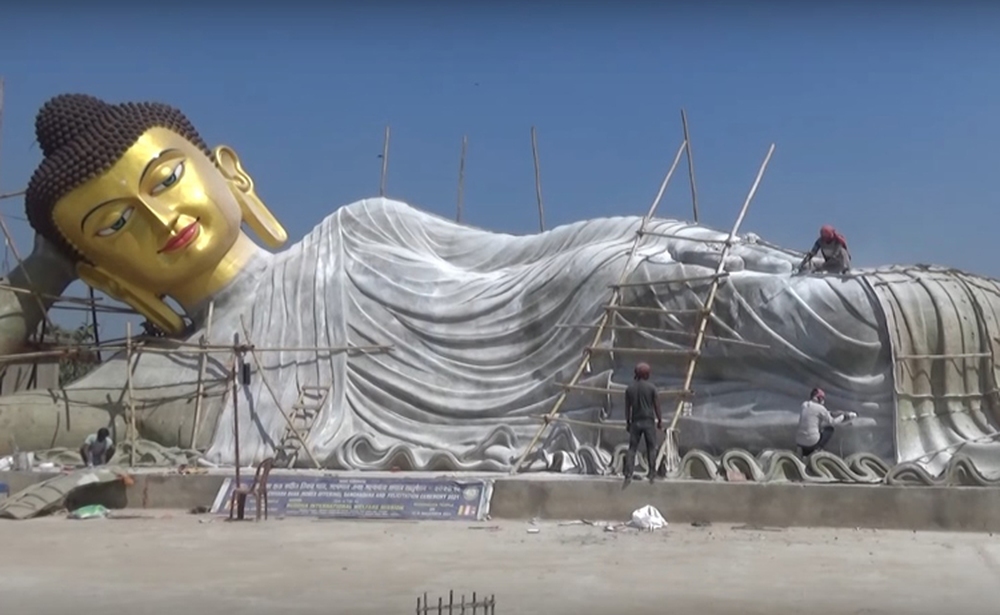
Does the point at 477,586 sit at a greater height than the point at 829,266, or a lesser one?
lesser

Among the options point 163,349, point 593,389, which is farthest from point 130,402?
point 593,389

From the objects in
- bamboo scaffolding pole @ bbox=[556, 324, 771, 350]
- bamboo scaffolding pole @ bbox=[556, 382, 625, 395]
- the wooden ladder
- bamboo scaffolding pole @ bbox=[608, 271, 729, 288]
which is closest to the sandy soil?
bamboo scaffolding pole @ bbox=[556, 382, 625, 395]

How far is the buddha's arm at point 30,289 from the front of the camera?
14.5 metres

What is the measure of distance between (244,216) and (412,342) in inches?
114

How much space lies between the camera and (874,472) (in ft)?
33.5

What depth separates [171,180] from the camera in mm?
13781

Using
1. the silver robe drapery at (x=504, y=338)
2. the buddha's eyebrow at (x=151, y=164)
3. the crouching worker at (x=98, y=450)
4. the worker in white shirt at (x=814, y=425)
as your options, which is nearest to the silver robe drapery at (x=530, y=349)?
the silver robe drapery at (x=504, y=338)

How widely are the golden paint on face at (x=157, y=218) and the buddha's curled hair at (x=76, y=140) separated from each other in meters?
0.11

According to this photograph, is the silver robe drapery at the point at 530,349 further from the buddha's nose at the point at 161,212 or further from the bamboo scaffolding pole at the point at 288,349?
the buddha's nose at the point at 161,212

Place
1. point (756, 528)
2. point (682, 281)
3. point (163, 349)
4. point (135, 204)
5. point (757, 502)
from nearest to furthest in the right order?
1. point (756, 528)
2. point (757, 502)
3. point (682, 281)
4. point (163, 349)
5. point (135, 204)

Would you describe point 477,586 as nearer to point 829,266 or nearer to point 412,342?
point 829,266

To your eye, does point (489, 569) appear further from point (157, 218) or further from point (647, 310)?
point (157, 218)

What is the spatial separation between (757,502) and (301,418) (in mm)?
5140

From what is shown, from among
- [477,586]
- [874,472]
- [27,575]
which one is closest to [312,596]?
[477,586]
